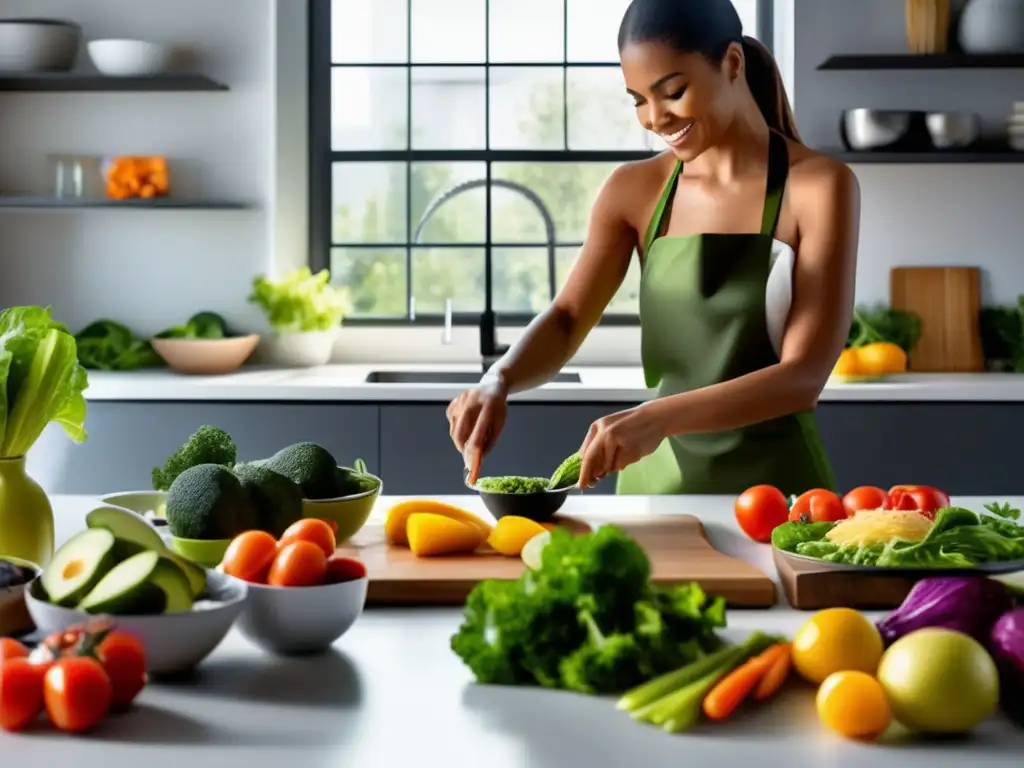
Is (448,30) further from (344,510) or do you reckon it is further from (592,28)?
(344,510)

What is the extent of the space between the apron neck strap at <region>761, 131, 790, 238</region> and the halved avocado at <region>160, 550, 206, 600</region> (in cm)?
137

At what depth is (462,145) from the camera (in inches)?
165

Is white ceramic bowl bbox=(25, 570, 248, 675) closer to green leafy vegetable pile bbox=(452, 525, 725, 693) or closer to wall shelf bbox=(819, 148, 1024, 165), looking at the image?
green leafy vegetable pile bbox=(452, 525, 725, 693)

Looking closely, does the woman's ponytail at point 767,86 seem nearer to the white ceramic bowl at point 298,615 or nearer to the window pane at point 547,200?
the white ceramic bowl at point 298,615

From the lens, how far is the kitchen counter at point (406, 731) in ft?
3.44

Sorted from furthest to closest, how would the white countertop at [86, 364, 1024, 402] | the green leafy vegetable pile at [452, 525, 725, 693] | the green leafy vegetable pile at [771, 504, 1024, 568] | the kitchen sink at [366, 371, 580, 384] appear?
the kitchen sink at [366, 371, 580, 384], the white countertop at [86, 364, 1024, 402], the green leafy vegetable pile at [771, 504, 1024, 568], the green leafy vegetable pile at [452, 525, 725, 693]

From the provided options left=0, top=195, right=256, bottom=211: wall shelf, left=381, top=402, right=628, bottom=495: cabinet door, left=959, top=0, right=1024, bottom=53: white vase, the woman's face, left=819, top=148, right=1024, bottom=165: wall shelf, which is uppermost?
left=959, top=0, right=1024, bottom=53: white vase

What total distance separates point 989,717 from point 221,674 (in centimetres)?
72

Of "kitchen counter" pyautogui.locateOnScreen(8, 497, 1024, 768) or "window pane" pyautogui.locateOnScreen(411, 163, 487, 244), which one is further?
"window pane" pyautogui.locateOnScreen(411, 163, 487, 244)

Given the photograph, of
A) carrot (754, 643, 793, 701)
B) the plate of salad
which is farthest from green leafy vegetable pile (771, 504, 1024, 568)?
carrot (754, 643, 793, 701)

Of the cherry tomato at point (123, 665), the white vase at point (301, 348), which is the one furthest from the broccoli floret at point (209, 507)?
the white vase at point (301, 348)

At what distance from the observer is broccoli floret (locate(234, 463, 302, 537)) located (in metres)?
1.55

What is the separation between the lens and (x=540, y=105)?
415cm

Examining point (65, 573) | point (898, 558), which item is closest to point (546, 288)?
point (898, 558)
